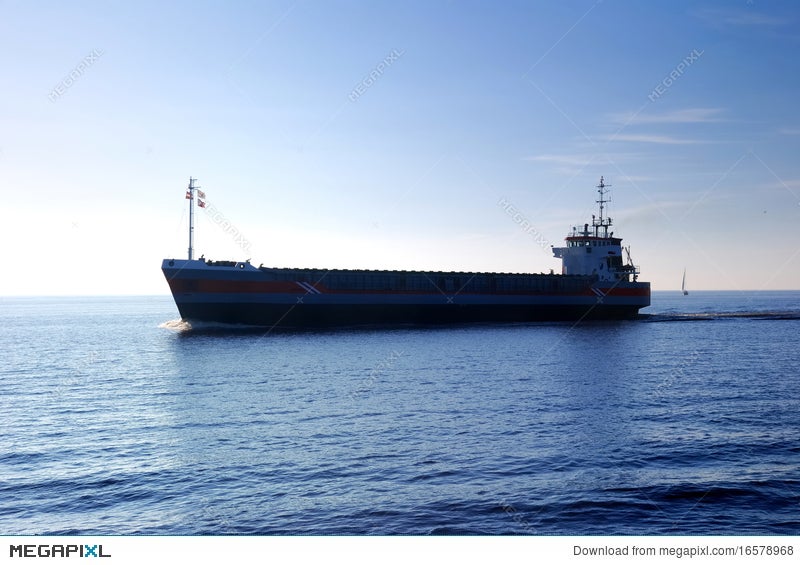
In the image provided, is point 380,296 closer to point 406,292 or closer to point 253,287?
point 406,292

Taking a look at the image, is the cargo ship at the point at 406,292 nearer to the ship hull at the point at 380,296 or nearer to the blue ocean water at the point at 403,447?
the ship hull at the point at 380,296

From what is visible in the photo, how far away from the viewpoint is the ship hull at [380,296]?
67.6 metres

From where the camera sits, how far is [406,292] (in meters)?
79.3

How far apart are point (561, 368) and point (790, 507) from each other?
89.5ft

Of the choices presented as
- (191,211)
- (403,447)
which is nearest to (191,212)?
(191,211)

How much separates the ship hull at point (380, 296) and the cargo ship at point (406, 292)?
10 cm

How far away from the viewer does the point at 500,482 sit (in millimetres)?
18562

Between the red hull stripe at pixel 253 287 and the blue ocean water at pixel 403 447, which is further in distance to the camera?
the red hull stripe at pixel 253 287
